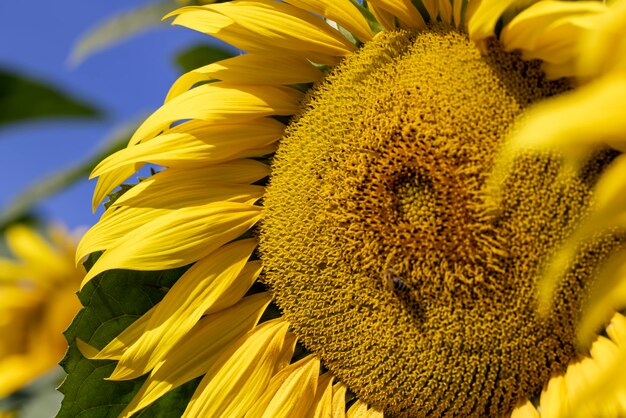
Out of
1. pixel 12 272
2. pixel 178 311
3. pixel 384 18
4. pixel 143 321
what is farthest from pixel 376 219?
pixel 12 272

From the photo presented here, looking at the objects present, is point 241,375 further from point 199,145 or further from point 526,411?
point 526,411

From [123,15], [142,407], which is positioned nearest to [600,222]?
[142,407]

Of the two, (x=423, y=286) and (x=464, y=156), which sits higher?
(x=464, y=156)

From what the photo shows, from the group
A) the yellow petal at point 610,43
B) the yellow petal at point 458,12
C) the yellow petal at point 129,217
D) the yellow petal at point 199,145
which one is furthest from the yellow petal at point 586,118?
the yellow petal at point 129,217

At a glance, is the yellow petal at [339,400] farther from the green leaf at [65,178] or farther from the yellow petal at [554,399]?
the green leaf at [65,178]

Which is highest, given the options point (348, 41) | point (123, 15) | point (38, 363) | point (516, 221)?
point (123, 15)

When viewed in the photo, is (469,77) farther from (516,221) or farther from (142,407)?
(142,407)
